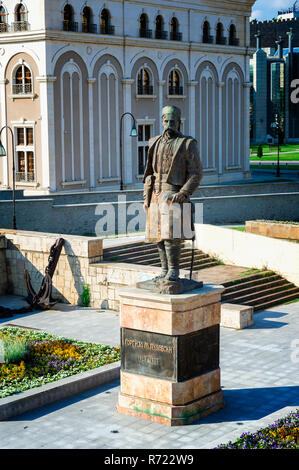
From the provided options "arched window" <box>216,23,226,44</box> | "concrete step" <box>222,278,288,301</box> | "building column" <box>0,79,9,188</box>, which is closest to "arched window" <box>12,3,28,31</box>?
"building column" <box>0,79,9,188</box>

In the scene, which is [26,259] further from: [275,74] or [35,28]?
[275,74]

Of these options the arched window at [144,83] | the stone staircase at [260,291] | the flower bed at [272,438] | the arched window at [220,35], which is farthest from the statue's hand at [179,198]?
the arched window at [220,35]

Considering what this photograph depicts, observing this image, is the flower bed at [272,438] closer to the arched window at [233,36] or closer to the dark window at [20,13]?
the dark window at [20,13]

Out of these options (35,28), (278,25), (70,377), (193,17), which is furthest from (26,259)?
(278,25)

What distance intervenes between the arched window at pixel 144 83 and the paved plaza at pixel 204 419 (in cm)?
2779

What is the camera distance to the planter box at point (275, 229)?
27.0 metres

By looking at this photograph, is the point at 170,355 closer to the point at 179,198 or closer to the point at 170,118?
the point at 179,198

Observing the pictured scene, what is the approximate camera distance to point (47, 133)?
39.5 metres

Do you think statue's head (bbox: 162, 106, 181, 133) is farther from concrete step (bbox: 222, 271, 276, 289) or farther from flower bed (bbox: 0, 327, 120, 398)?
concrete step (bbox: 222, 271, 276, 289)

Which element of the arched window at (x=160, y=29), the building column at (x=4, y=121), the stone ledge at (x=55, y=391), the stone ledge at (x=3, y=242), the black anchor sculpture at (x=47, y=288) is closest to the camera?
the stone ledge at (x=55, y=391)

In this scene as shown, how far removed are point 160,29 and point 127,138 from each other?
23.7ft

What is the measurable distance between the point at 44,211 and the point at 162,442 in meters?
18.4

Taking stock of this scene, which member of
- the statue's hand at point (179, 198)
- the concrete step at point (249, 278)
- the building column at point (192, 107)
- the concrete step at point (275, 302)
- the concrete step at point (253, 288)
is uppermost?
the building column at point (192, 107)

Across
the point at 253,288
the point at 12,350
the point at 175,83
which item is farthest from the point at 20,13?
the point at 12,350
